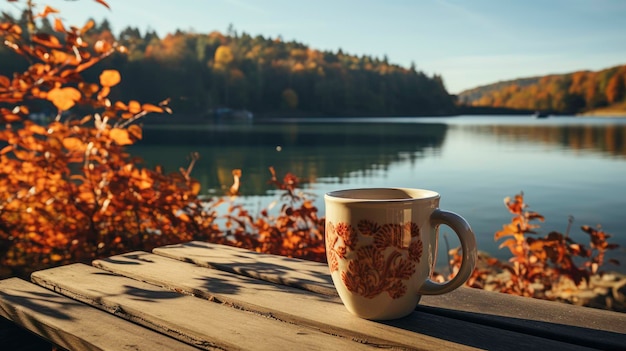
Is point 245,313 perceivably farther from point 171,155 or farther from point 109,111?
point 171,155

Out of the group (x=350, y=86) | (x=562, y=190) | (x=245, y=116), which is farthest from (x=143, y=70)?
(x=562, y=190)

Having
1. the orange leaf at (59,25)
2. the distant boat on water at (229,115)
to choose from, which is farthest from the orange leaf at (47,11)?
the distant boat on water at (229,115)

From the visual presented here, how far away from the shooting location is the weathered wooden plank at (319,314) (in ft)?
3.44

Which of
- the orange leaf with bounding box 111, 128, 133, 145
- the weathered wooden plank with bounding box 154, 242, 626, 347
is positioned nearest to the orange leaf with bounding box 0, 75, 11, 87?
the orange leaf with bounding box 111, 128, 133, 145

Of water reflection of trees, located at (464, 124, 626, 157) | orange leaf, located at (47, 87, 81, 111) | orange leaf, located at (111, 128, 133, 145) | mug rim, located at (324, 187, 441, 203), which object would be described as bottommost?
water reflection of trees, located at (464, 124, 626, 157)

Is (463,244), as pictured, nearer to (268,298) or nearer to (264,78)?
(268,298)

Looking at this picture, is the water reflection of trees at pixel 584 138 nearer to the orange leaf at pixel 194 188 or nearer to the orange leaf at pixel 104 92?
the orange leaf at pixel 194 188

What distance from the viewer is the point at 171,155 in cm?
2834

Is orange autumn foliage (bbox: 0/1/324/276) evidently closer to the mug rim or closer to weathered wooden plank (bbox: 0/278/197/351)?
weathered wooden plank (bbox: 0/278/197/351)

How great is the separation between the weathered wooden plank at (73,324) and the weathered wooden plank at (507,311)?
0.44m

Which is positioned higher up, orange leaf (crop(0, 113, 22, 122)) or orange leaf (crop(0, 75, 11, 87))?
orange leaf (crop(0, 75, 11, 87))

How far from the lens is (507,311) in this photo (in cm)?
123

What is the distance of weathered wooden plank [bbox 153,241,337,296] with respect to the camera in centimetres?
146

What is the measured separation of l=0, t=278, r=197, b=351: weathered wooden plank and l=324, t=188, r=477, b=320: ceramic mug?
13.9 inches
